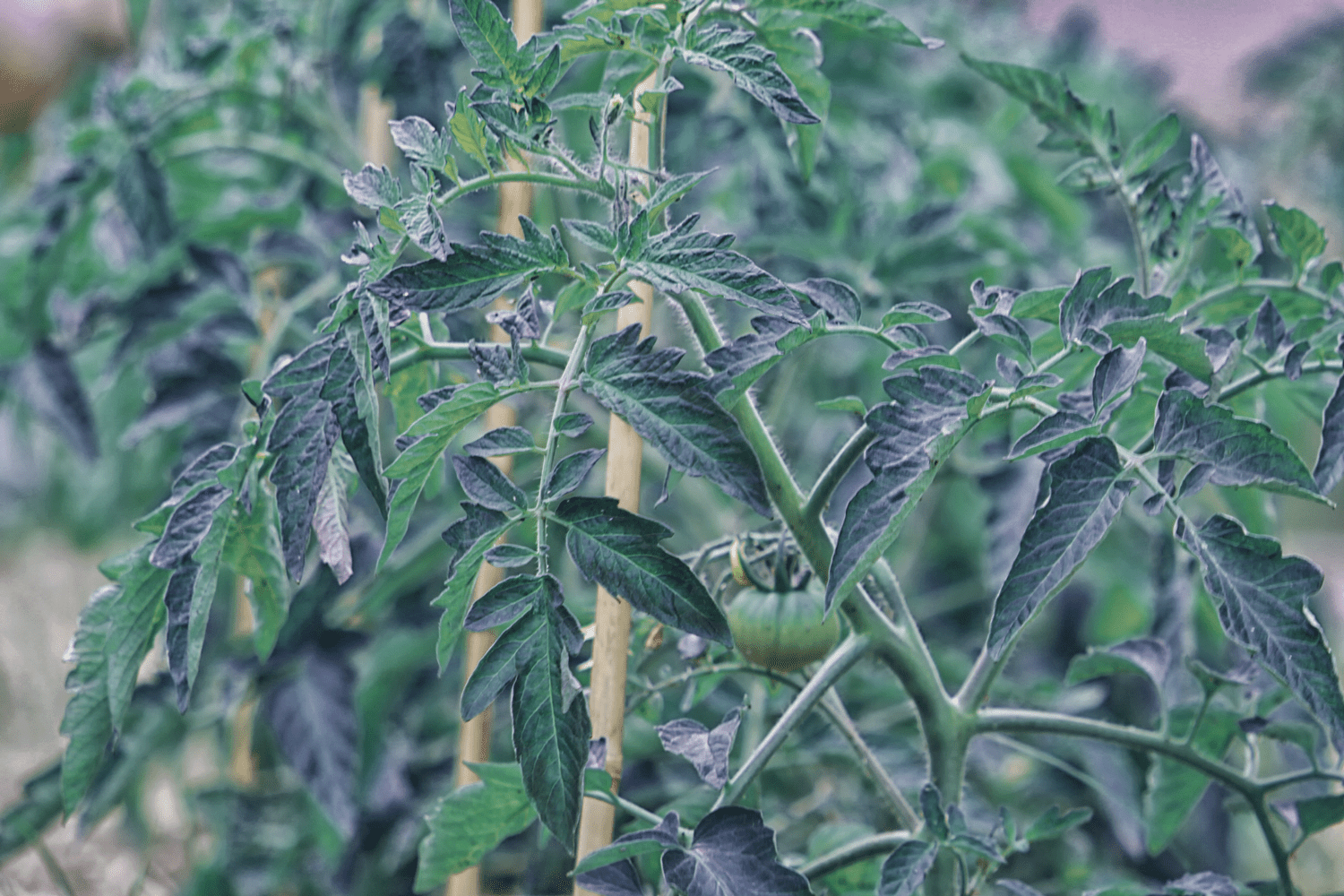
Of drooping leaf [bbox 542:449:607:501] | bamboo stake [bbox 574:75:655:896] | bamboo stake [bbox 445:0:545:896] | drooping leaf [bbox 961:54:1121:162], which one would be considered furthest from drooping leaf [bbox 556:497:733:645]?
drooping leaf [bbox 961:54:1121:162]

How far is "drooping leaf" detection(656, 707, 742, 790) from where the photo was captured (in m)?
0.48

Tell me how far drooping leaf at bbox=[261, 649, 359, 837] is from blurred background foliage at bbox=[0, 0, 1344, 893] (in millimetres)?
10

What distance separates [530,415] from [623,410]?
2.33 feet

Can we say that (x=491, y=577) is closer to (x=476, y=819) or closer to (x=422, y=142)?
(x=476, y=819)

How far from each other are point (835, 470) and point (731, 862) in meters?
0.17

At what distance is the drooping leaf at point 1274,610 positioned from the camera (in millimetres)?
410

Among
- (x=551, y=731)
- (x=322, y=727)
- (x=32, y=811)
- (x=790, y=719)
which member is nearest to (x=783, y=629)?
(x=790, y=719)

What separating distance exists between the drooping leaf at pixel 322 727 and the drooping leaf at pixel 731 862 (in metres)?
0.39

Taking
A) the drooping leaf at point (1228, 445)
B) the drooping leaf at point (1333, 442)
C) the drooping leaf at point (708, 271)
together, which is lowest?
the drooping leaf at point (1333, 442)

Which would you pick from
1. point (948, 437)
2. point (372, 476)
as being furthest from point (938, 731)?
point (372, 476)

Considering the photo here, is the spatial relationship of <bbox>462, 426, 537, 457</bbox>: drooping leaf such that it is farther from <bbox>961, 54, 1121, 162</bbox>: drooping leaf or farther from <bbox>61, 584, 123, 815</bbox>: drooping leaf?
<bbox>961, 54, 1121, 162</bbox>: drooping leaf

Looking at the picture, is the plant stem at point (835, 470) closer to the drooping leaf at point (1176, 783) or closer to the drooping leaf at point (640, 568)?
the drooping leaf at point (640, 568)

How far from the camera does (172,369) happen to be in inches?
36.4

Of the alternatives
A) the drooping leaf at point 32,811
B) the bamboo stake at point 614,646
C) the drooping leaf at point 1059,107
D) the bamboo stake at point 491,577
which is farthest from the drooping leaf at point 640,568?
the drooping leaf at point 32,811
